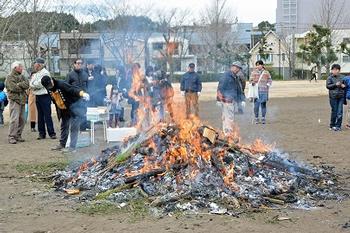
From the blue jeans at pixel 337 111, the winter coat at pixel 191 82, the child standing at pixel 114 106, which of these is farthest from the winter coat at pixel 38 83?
the blue jeans at pixel 337 111

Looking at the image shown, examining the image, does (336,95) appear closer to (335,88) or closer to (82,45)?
(335,88)

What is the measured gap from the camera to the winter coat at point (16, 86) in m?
12.8

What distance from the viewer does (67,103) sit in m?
10.9

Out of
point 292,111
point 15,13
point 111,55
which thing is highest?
point 15,13

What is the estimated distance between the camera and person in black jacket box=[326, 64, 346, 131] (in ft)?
45.7

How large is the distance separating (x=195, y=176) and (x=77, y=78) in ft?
22.2

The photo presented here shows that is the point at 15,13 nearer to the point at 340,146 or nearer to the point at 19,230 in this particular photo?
the point at 340,146

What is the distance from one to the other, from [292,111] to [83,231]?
1485 cm

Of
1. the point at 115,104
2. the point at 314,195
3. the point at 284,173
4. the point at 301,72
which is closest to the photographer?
the point at 314,195

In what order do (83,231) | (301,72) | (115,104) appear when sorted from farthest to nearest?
1. (301,72)
2. (115,104)
3. (83,231)

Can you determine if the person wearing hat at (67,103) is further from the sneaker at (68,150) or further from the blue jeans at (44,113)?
the blue jeans at (44,113)

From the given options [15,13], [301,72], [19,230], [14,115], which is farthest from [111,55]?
[301,72]

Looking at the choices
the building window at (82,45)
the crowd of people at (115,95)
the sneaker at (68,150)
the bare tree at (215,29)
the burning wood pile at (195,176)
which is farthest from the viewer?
the bare tree at (215,29)

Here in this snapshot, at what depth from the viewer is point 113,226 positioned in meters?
6.01
